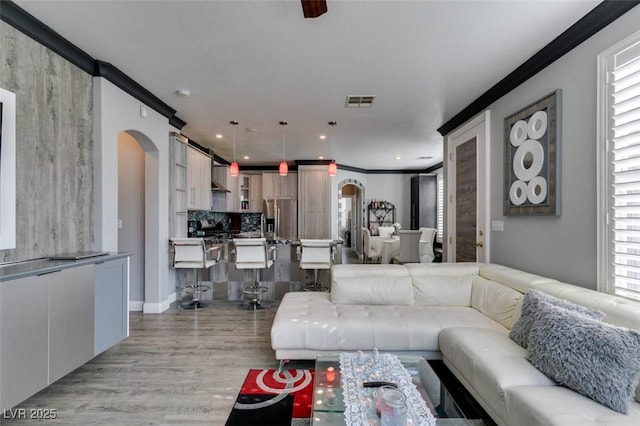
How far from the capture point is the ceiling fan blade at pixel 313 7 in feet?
5.61

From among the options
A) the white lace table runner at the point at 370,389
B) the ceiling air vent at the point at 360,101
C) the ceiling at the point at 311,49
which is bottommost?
the white lace table runner at the point at 370,389

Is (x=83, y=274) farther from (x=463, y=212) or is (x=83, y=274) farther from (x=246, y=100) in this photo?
(x=463, y=212)

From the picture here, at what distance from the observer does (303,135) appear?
5.29 m

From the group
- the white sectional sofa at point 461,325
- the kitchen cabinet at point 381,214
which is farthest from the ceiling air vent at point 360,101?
the kitchen cabinet at point 381,214

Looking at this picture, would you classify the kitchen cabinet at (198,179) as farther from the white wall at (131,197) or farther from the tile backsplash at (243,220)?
the tile backsplash at (243,220)

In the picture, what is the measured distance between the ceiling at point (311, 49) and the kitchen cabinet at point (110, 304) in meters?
1.91

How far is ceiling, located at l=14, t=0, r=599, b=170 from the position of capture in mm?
2086

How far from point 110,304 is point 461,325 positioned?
9.80 feet

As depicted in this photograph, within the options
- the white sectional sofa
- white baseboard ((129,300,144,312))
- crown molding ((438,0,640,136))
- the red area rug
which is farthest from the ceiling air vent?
white baseboard ((129,300,144,312))

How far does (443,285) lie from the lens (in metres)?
2.99

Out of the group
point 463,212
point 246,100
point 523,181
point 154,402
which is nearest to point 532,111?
point 523,181

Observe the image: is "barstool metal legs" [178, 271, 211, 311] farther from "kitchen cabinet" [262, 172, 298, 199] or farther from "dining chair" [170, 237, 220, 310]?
"kitchen cabinet" [262, 172, 298, 199]

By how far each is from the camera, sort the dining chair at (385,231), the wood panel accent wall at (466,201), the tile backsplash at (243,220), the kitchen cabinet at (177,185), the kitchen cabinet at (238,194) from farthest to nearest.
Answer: the dining chair at (385,231)
the tile backsplash at (243,220)
the kitchen cabinet at (238,194)
the kitchen cabinet at (177,185)
the wood panel accent wall at (466,201)

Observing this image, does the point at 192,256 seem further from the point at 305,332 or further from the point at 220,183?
the point at 220,183
